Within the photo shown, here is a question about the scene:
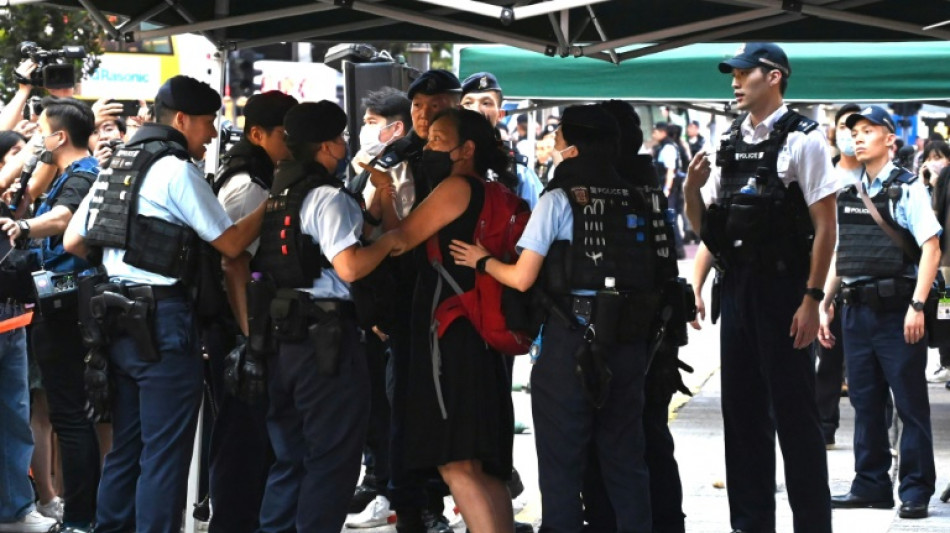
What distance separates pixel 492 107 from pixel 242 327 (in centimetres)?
214

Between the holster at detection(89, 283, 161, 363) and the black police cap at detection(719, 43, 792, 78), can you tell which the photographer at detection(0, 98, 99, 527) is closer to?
the holster at detection(89, 283, 161, 363)

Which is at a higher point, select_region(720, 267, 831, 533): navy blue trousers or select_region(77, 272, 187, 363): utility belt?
select_region(77, 272, 187, 363): utility belt

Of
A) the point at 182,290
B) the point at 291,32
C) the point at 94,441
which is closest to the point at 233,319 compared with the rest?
the point at 182,290

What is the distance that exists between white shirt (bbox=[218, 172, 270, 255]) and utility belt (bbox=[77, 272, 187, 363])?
48cm

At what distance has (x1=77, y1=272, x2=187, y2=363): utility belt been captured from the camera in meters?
6.25

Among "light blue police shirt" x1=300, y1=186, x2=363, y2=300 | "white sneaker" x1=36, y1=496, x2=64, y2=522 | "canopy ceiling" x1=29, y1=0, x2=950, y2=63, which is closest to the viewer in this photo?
"light blue police shirt" x1=300, y1=186, x2=363, y2=300

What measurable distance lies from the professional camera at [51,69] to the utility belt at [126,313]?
7.19 feet

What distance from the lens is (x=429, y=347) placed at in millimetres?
6316

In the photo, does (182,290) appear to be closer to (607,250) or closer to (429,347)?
(429,347)

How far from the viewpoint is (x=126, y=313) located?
20.5 feet

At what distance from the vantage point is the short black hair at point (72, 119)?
304 inches

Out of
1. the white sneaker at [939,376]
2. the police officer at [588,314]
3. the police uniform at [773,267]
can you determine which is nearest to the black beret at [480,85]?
the police uniform at [773,267]

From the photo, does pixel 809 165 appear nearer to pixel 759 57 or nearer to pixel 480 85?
pixel 759 57

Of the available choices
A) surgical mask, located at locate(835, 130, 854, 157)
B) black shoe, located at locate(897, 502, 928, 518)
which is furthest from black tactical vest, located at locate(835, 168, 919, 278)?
black shoe, located at locate(897, 502, 928, 518)
